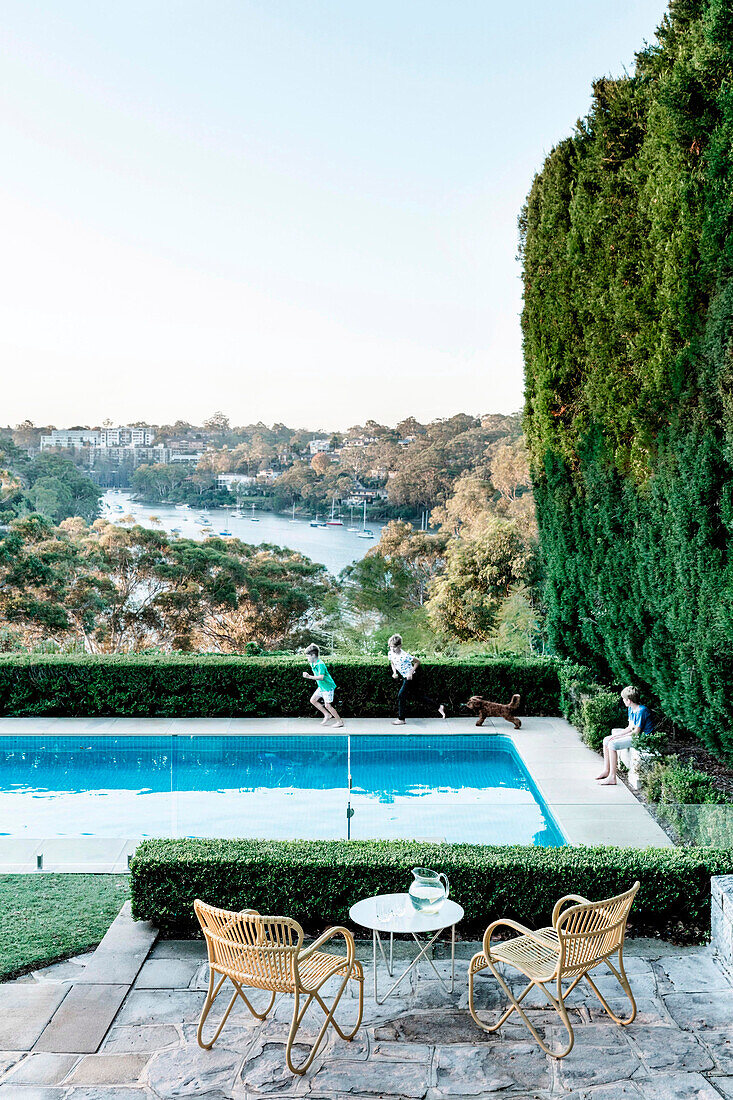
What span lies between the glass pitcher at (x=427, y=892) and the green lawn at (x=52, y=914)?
2.21m

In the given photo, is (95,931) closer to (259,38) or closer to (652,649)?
(652,649)

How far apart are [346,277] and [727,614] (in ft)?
109

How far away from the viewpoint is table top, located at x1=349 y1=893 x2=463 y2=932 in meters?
5.00

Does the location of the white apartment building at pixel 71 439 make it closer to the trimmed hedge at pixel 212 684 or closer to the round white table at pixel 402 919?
the trimmed hedge at pixel 212 684

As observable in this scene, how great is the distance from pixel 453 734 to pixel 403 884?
226 inches

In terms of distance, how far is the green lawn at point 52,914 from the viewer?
557 centimetres

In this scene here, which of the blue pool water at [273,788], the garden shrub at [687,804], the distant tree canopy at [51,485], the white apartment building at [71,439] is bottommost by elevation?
the blue pool water at [273,788]

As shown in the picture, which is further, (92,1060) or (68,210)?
(68,210)

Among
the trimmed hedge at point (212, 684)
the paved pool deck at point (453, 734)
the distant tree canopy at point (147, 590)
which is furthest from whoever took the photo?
the distant tree canopy at point (147, 590)

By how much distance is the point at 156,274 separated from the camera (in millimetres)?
38969

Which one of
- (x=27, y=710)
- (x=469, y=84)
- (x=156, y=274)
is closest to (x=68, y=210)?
(x=156, y=274)

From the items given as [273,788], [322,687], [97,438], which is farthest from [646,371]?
[97,438]

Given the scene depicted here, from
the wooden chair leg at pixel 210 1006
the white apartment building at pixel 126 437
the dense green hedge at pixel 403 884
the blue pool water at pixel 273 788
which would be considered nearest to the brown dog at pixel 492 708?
the blue pool water at pixel 273 788

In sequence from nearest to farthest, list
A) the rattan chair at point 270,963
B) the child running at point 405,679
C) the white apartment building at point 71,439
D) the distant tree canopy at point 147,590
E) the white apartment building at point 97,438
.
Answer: the rattan chair at point 270,963, the child running at point 405,679, the distant tree canopy at point 147,590, the white apartment building at point 71,439, the white apartment building at point 97,438
